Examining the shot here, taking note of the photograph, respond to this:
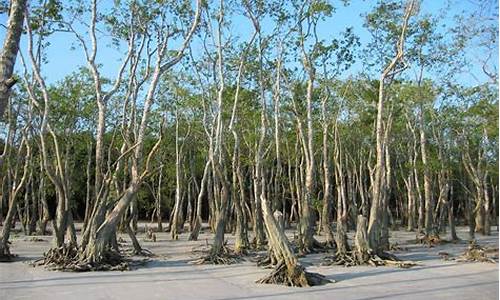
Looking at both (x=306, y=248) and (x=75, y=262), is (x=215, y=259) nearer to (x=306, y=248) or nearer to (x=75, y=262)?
(x=75, y=262)

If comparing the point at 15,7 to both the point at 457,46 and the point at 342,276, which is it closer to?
the point at 342,276

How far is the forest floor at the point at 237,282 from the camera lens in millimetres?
9867

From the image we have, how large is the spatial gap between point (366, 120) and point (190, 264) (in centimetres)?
1349

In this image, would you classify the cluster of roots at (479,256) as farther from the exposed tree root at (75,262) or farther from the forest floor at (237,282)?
the exposed tree root at (75,262)

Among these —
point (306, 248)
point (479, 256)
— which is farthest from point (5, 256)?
point (479, 256)

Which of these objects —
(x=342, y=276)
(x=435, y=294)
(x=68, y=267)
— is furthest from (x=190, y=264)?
(x=435, y=294)

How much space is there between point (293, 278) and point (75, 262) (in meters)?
5.54

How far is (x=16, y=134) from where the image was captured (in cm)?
2783

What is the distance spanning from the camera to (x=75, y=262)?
13438mm

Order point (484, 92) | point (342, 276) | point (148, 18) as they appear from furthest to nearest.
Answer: point (484, 92) < point (148, 18) < point (342, 276)

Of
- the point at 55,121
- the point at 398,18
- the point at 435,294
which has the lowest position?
the point at 435,294

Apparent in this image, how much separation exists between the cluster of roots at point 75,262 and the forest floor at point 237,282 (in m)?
0.28

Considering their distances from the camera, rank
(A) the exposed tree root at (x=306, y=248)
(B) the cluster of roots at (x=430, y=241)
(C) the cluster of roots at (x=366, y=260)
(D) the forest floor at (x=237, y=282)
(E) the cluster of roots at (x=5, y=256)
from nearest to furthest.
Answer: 1. (D) the forest floor at (x=237, y=282)
2. (C) the cluster of roots at (x=366, y=260)
3. (E) the cluster of roots at (x=5, y=256)
4. (A) the exposed tree root at (x=306, y=248)
5. (B) the cluster of roots at (x=430, y=241)

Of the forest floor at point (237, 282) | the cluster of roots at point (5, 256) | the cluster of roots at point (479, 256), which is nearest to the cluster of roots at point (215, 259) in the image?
the forest floor at point (237, 282)
